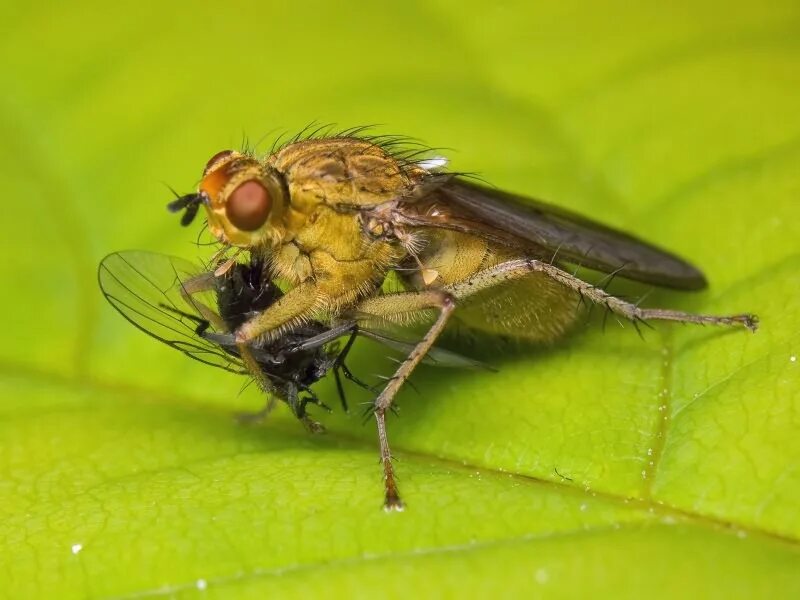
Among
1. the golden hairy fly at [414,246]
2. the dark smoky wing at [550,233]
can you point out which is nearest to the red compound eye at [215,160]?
the golden hairy fly at [414,246]

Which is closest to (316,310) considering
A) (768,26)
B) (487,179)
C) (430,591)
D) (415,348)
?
(415,348)

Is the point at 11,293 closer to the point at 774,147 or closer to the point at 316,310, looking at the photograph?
the point at 316,310

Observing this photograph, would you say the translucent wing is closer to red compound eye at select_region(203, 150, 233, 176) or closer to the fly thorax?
the fly thorax

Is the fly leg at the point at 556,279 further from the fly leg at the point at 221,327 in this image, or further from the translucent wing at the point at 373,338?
the fly leg at the point at 221,327

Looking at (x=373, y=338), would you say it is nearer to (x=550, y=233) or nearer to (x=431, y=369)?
(x=431, y=369)

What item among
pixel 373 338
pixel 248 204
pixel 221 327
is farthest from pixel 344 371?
pixel 248 204

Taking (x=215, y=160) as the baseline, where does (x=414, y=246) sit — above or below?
below
